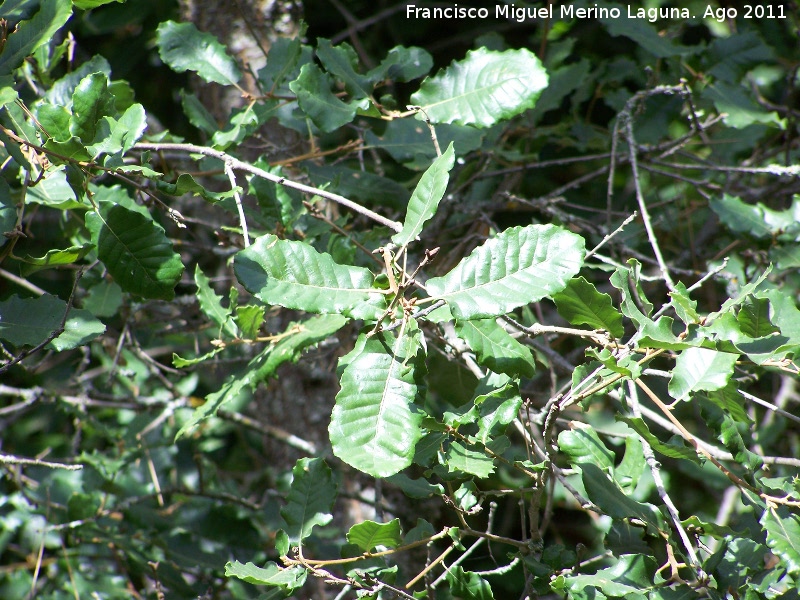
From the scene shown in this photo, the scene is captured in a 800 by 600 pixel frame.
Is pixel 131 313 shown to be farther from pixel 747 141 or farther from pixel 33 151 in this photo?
pixel 747 141

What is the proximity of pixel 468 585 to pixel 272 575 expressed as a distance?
11.9 inches

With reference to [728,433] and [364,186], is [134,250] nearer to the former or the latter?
[364,186]

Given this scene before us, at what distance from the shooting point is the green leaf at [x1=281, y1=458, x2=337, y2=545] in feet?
3.70

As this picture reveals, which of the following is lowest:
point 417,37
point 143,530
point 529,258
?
point 143,530

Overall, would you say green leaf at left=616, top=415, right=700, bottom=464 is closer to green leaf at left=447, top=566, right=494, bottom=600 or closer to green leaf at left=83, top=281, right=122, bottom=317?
green leaf at left=447, top=566, right=494, bottom=600

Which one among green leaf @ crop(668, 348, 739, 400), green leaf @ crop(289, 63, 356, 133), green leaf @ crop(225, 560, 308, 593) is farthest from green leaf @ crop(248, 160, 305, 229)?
green leaf @ crop(668, 348, 739, 400)

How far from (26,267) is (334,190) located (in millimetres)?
554

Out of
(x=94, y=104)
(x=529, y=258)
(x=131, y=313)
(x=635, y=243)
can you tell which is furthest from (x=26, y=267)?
(x=635, y=243)

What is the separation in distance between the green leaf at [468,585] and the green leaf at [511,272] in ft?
1.50

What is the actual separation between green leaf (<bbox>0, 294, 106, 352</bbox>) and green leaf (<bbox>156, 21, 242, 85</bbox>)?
0.55 m

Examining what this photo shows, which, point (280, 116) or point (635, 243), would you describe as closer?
point (280, 116)

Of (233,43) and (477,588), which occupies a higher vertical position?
(233,43)

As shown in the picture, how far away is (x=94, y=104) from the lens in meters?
1.05

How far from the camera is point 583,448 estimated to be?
1062 mm
